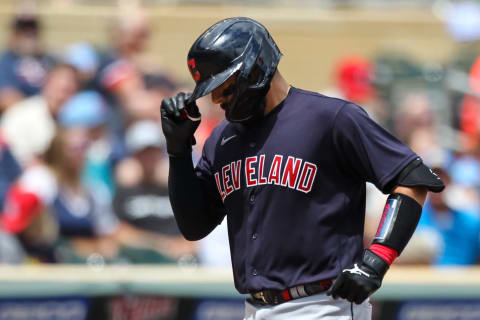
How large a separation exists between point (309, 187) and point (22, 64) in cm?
564

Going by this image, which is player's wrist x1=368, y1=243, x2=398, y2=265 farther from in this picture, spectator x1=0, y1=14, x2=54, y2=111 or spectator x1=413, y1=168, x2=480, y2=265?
spectator x1=0, y1=14, x2=54, y2=111

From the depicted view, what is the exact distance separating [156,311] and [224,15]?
6.04 meters

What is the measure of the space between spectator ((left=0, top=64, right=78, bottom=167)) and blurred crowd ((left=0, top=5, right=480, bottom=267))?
0.01m

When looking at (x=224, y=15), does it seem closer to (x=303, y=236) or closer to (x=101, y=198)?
(x=101, y=198)

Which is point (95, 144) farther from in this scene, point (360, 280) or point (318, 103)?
point (360, 280)

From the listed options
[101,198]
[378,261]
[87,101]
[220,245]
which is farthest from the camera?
[87,101]

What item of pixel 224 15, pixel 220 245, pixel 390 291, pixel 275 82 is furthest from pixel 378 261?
pixel 224 15

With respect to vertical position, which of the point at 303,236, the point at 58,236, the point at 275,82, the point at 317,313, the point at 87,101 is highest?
the point at 275,82

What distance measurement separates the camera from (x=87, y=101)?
7.48 m

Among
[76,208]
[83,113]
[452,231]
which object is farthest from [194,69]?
[83,113]

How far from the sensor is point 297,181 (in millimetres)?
3340

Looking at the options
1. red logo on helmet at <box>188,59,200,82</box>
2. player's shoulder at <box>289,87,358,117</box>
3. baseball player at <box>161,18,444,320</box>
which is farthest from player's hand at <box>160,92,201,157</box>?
player's shoulder at <box>289,87,358,117</box>

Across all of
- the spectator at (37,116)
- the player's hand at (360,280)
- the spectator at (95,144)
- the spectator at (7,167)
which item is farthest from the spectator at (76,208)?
the player's hand at (360,280)

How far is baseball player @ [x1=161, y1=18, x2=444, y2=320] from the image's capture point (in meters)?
3.23
